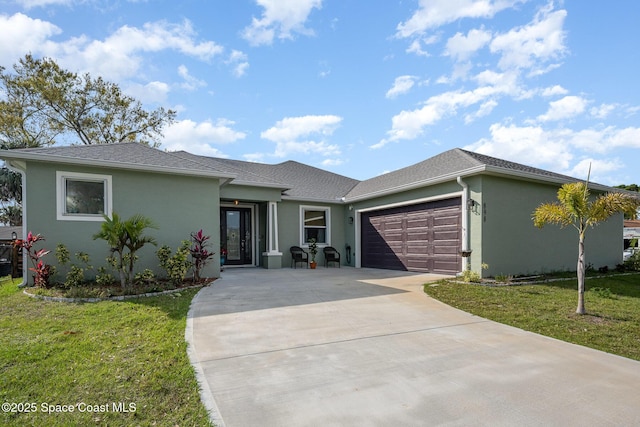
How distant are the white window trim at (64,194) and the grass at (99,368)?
300 cm

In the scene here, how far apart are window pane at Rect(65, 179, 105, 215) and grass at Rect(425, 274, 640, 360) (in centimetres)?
840

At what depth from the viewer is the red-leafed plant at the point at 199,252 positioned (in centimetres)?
895

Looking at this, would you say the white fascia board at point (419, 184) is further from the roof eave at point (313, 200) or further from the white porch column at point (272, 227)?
the white porch column at point (272, 227)

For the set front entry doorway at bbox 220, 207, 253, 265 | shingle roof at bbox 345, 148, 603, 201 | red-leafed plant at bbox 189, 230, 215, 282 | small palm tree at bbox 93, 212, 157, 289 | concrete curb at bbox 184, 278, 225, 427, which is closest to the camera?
concrete curb at bbox 184, 278, 225, 427

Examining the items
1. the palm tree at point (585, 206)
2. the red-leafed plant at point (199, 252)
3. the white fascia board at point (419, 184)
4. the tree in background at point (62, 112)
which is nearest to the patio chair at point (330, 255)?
the white fascia board at point (419, 184)

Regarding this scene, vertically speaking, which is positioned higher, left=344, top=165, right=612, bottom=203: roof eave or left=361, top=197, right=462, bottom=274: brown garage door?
left=344, top=165, right=612, bottom=203: roof eave

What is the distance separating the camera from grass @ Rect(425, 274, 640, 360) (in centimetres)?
457

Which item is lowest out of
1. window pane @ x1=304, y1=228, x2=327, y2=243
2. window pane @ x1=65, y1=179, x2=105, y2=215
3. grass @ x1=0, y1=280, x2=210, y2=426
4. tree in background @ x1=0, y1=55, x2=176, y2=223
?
grass @ x1=0, y1=280, x2=210, y2=426

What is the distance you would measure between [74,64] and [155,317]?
22.4 m

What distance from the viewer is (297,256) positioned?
13086 mm

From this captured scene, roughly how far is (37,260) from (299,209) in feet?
27.6

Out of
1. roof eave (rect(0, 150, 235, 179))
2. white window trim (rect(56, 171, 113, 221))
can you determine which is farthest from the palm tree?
white window trim (rect(56, 171, 113, 221))

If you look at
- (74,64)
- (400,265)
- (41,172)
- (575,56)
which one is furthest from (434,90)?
(74,64)

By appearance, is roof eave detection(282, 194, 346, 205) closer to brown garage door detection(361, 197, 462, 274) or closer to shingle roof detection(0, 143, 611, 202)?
shingle roof detection(0, 143, 611, 202)
